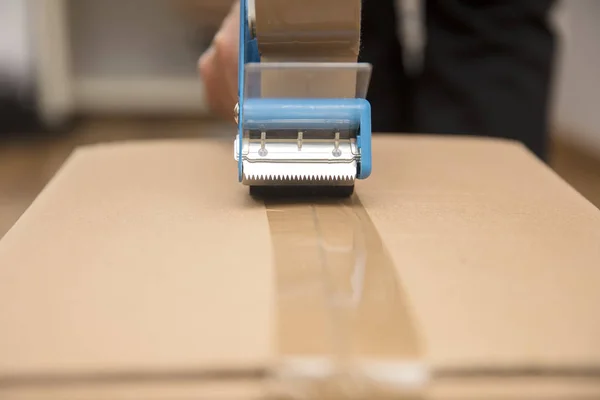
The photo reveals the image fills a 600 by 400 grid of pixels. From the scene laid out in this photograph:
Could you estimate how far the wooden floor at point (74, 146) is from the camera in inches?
54.6

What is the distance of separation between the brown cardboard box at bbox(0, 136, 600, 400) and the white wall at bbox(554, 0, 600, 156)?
1294 millimetres

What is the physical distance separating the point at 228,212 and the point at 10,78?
1.75 metres

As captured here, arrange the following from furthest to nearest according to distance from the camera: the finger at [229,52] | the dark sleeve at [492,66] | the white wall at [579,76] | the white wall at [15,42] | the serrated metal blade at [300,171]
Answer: the white wall at [15,42], the white wall at [579,76], the dark sleeve at [492,66], the finger at [229,52], the serrated metal blade at [300,171]

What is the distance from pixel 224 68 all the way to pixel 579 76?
1433 mm

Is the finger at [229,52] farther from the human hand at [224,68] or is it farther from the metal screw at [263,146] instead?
the metal screw at [263,146]

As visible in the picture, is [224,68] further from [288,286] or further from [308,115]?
[288,286]

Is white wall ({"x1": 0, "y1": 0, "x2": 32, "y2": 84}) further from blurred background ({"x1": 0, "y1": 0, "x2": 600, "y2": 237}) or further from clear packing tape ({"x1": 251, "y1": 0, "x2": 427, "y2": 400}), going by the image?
clear packing tape ({"x1": 251, "y1": 0, "x2": 427, "y2": 400})

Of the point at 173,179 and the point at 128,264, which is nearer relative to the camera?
the point at 128,264

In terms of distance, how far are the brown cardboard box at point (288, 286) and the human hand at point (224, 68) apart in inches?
4.0

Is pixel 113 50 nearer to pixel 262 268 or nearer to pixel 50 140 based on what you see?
pixel 50 140

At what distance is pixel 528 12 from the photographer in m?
0.84

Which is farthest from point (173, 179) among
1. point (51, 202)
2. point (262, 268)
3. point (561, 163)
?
point (561, 163)

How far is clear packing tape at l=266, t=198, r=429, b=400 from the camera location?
0.28 meters

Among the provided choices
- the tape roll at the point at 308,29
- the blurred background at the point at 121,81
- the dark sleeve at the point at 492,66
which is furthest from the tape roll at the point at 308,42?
the blurred background at the point at 121,81
